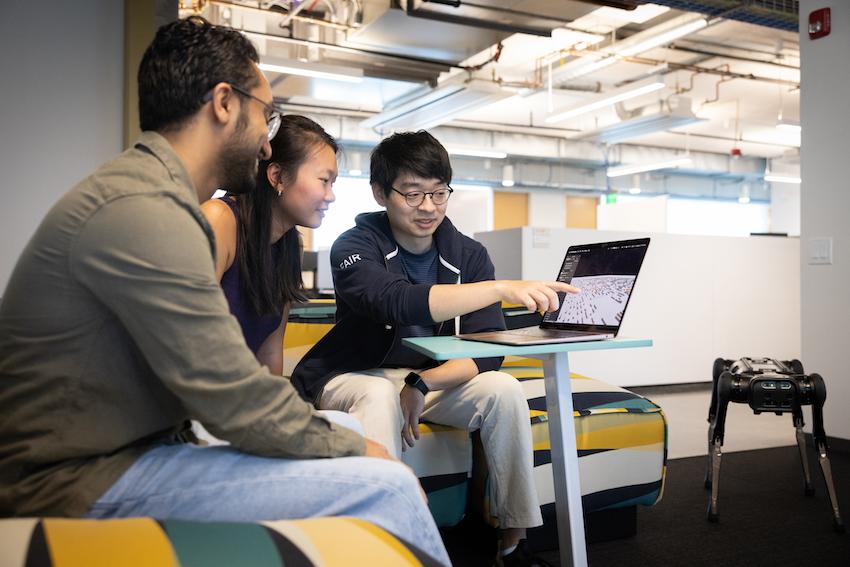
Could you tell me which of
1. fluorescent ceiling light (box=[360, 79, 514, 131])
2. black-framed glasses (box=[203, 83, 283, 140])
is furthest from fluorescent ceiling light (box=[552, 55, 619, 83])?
black-framed glasses (box=[203, 83, 283, 140])

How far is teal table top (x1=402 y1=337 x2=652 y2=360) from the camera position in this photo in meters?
Answer: 1.37

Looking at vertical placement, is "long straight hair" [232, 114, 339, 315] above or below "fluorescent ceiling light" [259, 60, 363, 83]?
below

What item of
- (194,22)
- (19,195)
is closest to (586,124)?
(19,195)

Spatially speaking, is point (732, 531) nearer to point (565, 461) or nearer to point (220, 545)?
point (565, 461)

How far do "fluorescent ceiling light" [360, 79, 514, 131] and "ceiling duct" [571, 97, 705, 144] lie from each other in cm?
236

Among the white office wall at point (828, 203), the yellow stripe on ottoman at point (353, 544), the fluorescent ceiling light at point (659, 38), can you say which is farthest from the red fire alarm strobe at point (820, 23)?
the yellow stripe on ottoman at point (353, 544)

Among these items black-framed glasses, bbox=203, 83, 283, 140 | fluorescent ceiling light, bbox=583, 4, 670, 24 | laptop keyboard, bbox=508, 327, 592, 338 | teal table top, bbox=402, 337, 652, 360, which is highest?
fluorescent ceiling light, bbox=583, 4, 670, 24

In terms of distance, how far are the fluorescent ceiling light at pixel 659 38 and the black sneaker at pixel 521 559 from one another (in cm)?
559

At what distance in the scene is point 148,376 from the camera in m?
0.97

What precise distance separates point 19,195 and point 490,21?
352 cm

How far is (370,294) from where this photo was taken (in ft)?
5.76

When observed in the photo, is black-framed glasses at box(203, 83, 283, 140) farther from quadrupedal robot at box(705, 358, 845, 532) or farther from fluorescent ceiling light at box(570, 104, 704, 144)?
fluorescent ceiling light at box(570, 104, 704, 144)

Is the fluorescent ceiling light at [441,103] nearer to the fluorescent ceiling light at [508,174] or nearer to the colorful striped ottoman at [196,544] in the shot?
the fluorescent ceiling light at [508,174]

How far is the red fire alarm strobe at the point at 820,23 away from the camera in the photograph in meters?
3.65
